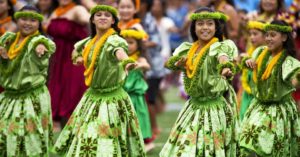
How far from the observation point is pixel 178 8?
2109 centimetres

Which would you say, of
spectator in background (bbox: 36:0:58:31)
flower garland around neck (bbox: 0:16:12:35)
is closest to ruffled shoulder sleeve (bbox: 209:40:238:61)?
flower garland around neck (bbox: 0:16:12:35)

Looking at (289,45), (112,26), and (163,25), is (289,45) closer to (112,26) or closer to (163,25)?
(112,26)

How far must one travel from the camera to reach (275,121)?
32.6 ft

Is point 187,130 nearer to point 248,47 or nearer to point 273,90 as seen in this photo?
point 273,90

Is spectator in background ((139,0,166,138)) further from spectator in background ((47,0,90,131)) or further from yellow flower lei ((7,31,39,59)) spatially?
yellow flower lei ((7,31,39,59))

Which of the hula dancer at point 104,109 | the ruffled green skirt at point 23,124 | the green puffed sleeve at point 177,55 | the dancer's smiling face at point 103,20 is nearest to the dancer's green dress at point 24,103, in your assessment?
the ruffled green skirt at point 23,124

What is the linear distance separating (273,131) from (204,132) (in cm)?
97

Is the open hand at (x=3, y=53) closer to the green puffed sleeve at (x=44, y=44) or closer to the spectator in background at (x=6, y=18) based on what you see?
the green puffed sleeve at (x=44, y=44)

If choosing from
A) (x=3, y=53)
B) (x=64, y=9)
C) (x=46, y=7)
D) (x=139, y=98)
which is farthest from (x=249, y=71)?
(x=46, y=7)

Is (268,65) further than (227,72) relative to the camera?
Yes

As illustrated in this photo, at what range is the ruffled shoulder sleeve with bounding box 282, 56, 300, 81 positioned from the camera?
9.74 metres

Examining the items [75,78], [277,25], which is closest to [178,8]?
[75,78]

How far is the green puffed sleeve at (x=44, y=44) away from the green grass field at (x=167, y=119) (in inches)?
78.7

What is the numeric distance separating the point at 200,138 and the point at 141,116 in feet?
8.93
